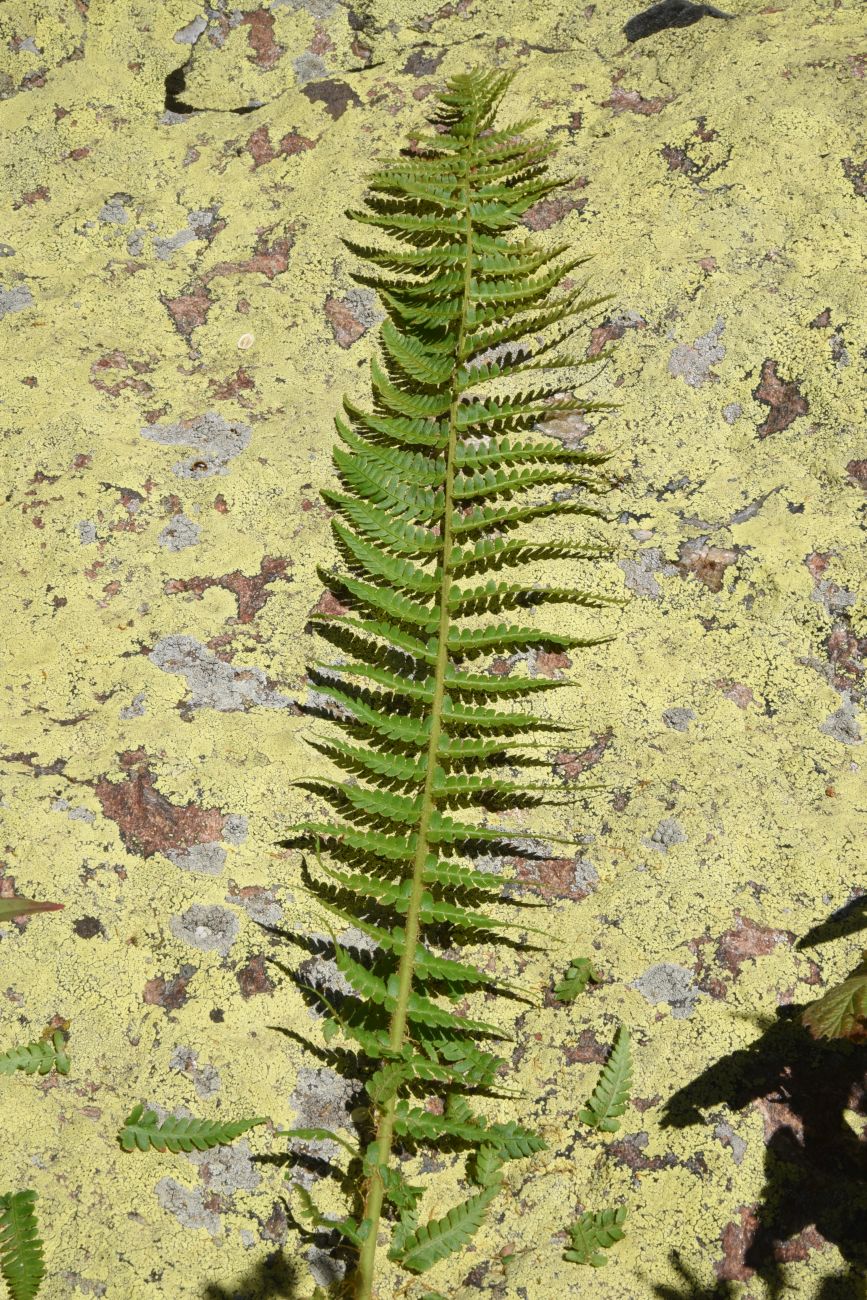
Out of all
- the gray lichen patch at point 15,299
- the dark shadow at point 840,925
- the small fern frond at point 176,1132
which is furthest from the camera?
the gray lichen patch at point 15,299

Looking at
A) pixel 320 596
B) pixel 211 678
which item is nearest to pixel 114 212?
pixel 320 596

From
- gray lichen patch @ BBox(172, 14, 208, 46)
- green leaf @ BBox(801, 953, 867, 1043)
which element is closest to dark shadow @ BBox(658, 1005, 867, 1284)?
green leaf @ BBox(801, 953, 867, 1043)

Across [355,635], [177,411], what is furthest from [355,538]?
[177,411]

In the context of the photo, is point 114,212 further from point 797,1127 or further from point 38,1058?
point 797,1127

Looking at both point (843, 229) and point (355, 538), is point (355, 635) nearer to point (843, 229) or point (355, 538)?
point (355, 538)

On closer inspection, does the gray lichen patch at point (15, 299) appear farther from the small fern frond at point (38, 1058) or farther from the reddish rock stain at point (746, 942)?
the reddish rock stain at point (746, 942)

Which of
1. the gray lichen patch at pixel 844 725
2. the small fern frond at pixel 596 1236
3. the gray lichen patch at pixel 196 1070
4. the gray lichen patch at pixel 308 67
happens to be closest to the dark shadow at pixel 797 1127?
the small fern frond at pixel 596 1236
